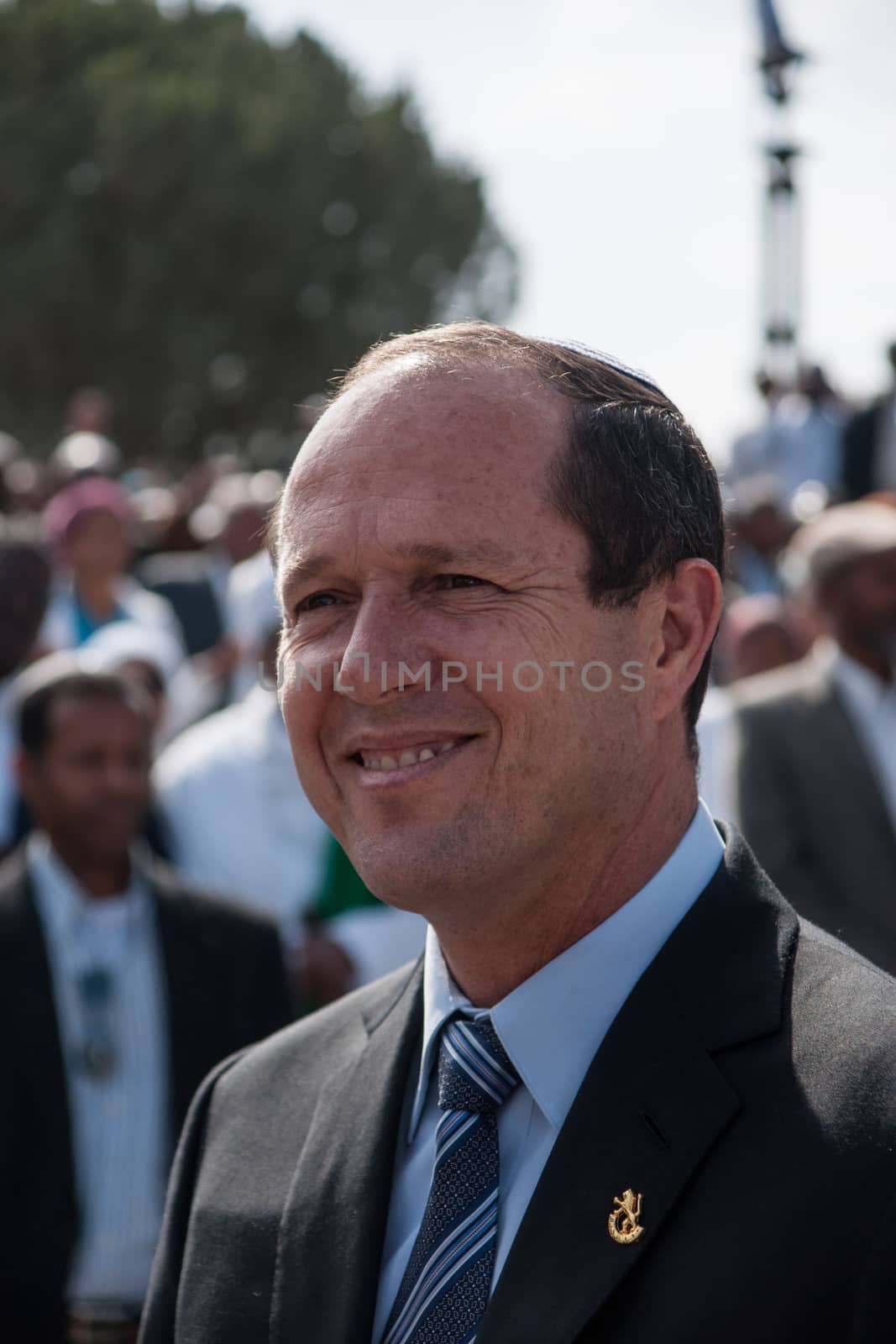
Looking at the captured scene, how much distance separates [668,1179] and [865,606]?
3809 mm

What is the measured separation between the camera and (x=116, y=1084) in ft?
13.7

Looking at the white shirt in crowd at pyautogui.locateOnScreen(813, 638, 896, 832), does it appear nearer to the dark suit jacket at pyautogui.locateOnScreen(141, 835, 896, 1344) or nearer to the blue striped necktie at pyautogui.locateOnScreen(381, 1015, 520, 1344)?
the dark suit jacket at pyautogui.locateOnScreen(141, 835, 896, 1344)

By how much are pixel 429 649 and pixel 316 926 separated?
3434mm

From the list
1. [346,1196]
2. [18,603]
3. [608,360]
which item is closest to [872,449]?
[18,603]

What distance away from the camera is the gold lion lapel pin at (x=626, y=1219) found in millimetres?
1690

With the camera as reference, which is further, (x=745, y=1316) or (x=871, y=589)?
(x=871, y=589)

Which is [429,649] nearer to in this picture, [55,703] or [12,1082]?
[12,1082]

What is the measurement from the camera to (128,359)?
34.4 m

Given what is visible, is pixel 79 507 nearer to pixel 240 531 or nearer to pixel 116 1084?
pixel 240 531

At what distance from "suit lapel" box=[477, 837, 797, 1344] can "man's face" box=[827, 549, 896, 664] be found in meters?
3.42

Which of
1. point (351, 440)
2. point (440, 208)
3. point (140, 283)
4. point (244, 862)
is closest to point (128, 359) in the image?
point (140, 283)

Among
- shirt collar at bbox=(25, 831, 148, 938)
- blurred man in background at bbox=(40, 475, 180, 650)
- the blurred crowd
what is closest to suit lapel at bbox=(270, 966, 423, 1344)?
the blurred crowd

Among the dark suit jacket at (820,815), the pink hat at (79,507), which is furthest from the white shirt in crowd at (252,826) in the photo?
the pink hat at (79,507)

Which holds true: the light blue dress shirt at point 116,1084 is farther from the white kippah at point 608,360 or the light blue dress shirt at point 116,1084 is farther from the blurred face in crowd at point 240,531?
the blurred face in crowd at point 240,531
